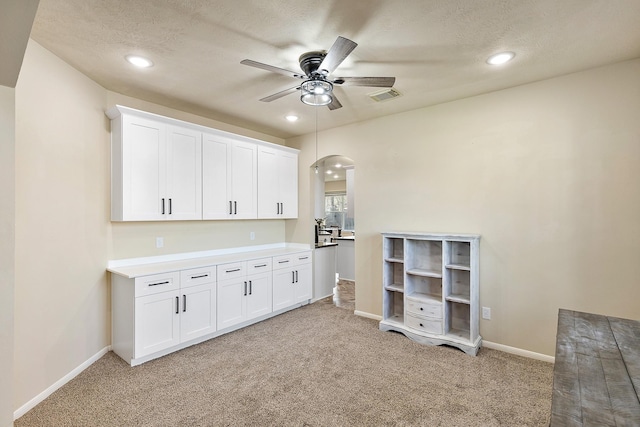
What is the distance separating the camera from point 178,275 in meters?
3.15

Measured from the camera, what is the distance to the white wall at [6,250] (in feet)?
4.65

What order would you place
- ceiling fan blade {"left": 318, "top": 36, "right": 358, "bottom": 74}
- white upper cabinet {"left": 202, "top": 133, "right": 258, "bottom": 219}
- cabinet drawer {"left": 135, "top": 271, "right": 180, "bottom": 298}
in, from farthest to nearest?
white upper cabinet {"left": 202, "top": 133, "right": 258, "bottom": 219} → cabinet drawer {"left": 135, "top": 271, "right": 180, "bottom": 298} → ceiling fan blade {"left": 318, "top": 36, "right": 358, "bottom": 74}

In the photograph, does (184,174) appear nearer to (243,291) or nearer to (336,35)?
(243,291)

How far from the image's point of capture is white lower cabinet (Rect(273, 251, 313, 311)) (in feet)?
13.9

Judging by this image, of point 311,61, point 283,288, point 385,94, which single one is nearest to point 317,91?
point 311,61

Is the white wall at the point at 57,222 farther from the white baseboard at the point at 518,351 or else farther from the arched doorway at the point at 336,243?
the white baseboard at the point at 518,351

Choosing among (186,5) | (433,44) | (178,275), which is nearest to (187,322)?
(178,275)

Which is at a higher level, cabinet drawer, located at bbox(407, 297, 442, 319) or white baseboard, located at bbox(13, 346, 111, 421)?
cabinet drawer, located at bbox(407, 297, 442, 319)

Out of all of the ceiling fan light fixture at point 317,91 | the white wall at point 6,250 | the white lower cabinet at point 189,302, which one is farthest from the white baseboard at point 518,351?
the white wall at point 6,250

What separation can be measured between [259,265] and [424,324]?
218cm

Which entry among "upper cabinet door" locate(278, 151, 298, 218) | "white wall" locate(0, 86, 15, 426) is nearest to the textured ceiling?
"white wall" locate(0, 86, 15, 426)

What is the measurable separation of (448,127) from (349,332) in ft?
9.13

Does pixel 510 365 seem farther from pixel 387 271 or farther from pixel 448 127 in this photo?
pixel 448 127

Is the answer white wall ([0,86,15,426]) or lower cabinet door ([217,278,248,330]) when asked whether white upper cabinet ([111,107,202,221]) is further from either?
white wall ([0,86,15,426])
